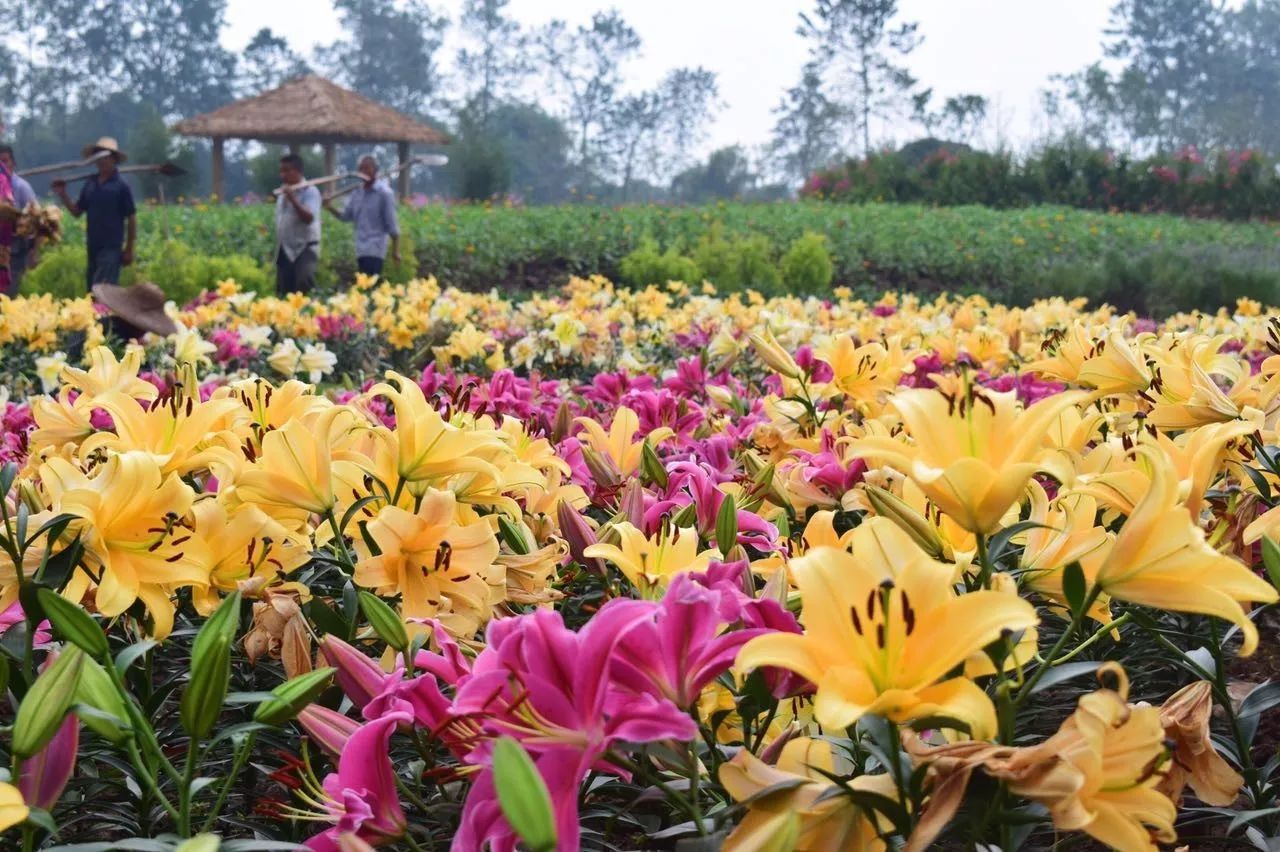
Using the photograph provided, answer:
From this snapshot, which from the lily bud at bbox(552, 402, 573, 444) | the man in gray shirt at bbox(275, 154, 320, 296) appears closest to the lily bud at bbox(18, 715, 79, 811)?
the lily bud at bbox(552, 402, 573, 444)

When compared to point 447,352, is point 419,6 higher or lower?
higher

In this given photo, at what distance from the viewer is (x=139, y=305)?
17.3ft

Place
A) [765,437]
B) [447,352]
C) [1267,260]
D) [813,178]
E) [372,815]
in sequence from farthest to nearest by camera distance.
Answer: [813,178] < [1267,260] < [447,352] < [765,437] < [372,815]

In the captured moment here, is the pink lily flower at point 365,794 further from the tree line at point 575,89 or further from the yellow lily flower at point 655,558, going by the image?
the tree line at point 575,89

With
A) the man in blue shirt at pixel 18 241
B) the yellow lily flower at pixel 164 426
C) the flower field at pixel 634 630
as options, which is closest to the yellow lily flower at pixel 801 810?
the flower field at pixel 634 630

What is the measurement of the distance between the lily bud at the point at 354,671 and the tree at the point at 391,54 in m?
59.1

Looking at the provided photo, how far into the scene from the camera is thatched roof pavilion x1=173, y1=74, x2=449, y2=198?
89.8 feet

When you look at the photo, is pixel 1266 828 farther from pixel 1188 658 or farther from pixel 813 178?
pixel 813 178

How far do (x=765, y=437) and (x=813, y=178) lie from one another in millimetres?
25250

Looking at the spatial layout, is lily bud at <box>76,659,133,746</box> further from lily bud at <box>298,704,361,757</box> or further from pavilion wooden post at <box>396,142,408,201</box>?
pavilion wooden post at <box>396,142,408,201</box>

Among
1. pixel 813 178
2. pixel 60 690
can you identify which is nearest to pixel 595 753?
pixel 60 690

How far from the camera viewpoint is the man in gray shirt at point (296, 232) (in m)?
9.46

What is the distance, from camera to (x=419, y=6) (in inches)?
2285

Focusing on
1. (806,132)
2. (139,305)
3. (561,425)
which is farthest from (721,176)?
(561,425)
